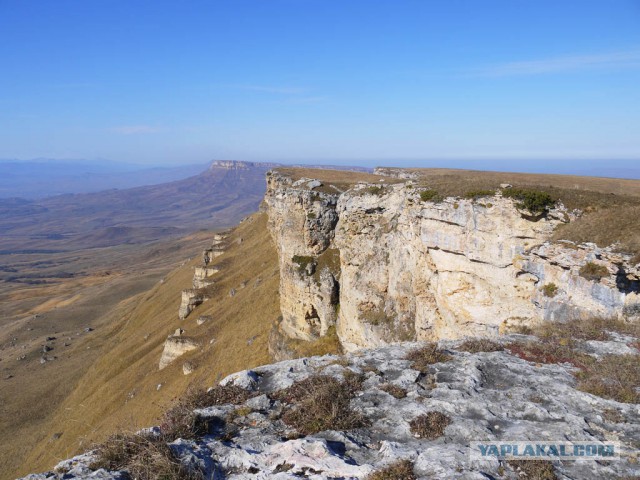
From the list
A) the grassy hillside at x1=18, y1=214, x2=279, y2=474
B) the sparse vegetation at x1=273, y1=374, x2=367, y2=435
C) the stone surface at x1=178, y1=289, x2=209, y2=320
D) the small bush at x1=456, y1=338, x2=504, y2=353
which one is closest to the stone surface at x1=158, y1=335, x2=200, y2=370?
the grassy hillside at x1=18, y1=214, x2=279, y2=474

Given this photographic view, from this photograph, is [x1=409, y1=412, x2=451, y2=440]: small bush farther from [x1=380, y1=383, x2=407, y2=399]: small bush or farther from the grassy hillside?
the grassy hillside

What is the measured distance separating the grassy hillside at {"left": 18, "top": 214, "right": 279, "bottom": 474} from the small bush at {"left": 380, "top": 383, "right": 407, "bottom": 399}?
28340 millimetres

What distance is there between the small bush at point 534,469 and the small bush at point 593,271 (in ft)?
32.0

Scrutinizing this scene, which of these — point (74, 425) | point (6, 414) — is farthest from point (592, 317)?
point (6, 414)

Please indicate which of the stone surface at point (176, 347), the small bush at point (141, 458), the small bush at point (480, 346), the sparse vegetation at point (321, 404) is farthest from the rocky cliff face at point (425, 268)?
the stone surface at point (176, 347)

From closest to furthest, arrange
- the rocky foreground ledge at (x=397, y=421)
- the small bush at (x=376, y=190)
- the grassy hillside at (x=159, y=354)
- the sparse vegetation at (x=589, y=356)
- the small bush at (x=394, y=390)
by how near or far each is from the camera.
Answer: the rocky foreground ledge at (x=397, y=421), the sparse vegetation at (x=589, y=356), the small bush at (x=394, y=390), the small bush at (x=376, y=190), the grassy hillside at (x=159, y=354)

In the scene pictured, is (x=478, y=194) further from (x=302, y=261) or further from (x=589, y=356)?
(x=302, y=261)

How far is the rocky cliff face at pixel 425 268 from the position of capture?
1532 cm

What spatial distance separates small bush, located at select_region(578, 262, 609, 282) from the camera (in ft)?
45.0

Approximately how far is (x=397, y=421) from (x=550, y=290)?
11.3 metres

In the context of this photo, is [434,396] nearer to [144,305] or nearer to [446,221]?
[446,221]

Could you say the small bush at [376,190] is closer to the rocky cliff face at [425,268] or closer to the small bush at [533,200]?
the rocky cliff face at [425,268]

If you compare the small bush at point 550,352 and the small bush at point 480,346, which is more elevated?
the small bush at point 550,352

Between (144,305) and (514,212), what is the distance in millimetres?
81033
